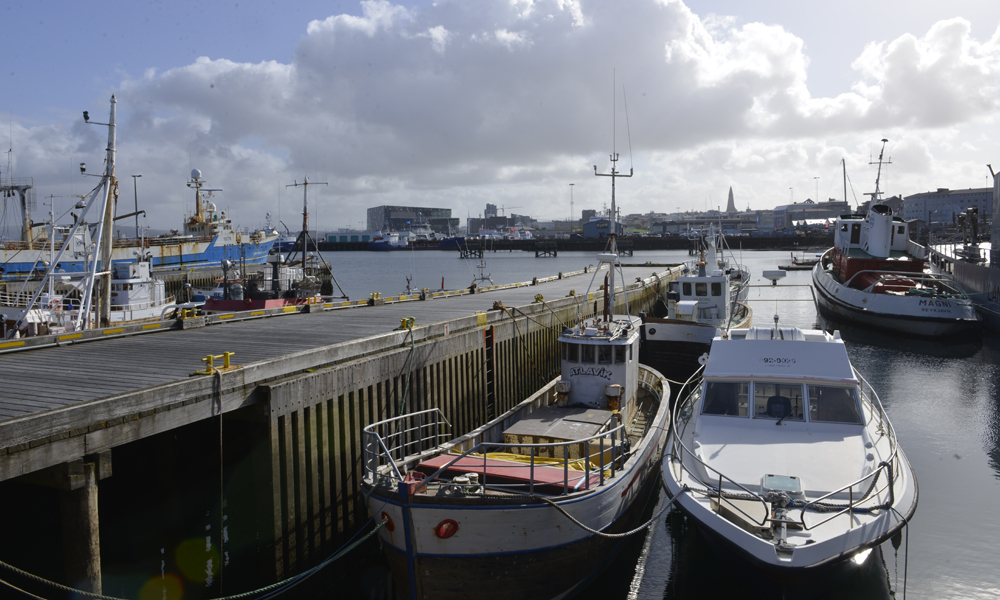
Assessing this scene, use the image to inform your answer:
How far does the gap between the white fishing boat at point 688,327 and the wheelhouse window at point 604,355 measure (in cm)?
1051

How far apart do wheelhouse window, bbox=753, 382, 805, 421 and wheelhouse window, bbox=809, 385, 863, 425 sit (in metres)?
0.25

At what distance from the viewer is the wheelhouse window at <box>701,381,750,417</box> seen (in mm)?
13641

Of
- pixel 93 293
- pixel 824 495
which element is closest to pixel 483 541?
pixel 824 495

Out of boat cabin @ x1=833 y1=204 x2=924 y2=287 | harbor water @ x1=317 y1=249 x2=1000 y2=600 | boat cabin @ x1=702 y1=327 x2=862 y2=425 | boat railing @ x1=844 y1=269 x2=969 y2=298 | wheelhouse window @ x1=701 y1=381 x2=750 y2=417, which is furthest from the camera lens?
boat cabin @ x1=833 y1=204 x2=924 y2=287

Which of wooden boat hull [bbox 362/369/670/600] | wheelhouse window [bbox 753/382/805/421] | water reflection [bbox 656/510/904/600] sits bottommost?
water reflection [bbox 656/510/904/600]

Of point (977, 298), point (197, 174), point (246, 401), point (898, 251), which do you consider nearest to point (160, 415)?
point (246, 401)

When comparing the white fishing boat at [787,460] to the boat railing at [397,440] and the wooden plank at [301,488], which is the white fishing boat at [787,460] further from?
the wooden plank at [301,488]

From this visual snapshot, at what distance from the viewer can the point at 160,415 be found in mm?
9250

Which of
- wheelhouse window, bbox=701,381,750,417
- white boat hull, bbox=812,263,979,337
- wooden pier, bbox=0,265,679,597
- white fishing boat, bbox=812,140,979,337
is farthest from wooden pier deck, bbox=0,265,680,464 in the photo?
white fishing boat, bbox=812,140,979,337

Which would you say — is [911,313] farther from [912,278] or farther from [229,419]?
[229,419]

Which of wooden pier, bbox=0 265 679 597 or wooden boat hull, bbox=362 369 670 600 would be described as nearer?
wooden pier, bbox=0 265 679 597

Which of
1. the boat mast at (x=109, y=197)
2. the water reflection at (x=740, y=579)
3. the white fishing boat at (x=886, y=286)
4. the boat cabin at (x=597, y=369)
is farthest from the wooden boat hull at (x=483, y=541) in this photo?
the white fishing boat at (x=886, y=286)

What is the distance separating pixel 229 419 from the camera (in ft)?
38.5

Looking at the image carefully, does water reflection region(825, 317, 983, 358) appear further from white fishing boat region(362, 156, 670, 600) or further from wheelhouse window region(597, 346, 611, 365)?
white fishing boat region(362, 156, 670, 600)
